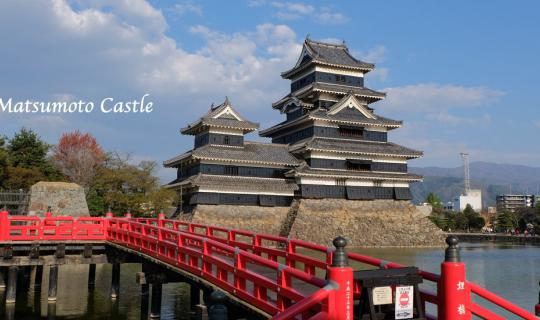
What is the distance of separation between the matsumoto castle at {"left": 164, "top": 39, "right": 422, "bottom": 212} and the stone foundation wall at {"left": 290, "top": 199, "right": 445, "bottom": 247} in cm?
96

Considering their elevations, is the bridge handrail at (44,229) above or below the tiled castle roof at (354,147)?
below

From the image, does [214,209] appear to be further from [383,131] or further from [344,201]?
[383,131]

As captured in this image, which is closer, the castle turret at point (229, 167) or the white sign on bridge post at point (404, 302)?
the white sign on bridge post at point (404, 302)

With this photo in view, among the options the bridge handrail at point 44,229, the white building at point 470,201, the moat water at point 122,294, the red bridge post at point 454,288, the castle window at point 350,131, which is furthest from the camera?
the white building at point 470,201

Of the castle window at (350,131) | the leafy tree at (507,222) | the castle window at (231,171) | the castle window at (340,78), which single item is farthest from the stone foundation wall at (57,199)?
the leafy tree at (507,222)

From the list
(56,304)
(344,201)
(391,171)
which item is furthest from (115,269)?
(391,171)

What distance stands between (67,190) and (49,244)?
20039 millimetres

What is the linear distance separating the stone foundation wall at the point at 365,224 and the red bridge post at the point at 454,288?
1438 inches

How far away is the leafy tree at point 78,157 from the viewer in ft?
185

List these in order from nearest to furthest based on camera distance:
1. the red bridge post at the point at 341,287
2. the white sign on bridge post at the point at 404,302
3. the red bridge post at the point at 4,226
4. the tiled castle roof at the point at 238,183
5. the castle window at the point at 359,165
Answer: the red bridge post at the point at 341,287 < the white sign on bridge post at the point at 404,302 < the red bridge post at the point at 4,226 < the tiled castle roof at the point at 238,183 < the castle window at the point at 359,165

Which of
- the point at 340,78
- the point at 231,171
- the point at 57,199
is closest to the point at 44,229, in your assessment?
the point at 57,199

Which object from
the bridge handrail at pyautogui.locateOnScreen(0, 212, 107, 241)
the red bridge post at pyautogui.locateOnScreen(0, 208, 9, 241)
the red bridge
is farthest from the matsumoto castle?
the red bridge

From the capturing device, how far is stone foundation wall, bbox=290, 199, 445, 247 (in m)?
44.3

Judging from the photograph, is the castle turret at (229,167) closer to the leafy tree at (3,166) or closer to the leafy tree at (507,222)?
the leafy tree at (3,166)
